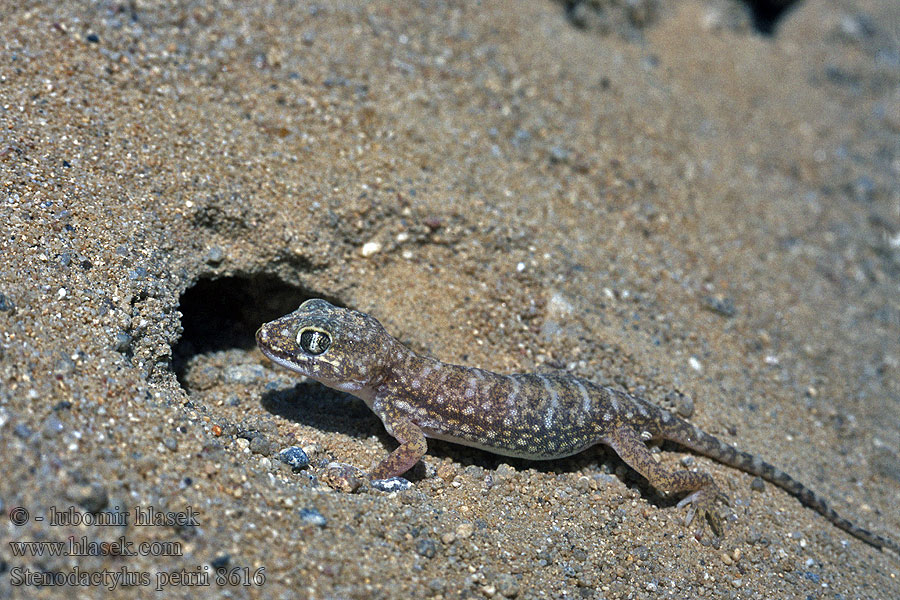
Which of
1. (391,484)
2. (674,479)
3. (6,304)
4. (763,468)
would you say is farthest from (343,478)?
(763,468)

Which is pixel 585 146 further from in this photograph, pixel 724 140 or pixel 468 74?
pixel 724 140

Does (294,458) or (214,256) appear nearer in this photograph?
(294,458)

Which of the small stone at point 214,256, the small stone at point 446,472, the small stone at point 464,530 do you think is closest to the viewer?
the small stone at point 464,530

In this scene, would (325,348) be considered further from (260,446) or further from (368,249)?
(368,249)

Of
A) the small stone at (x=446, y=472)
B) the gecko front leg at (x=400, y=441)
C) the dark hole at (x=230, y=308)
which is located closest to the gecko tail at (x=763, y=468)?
the small stone at (x=446, y=472)

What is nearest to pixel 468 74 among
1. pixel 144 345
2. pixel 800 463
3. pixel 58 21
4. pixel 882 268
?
pixel 58 21

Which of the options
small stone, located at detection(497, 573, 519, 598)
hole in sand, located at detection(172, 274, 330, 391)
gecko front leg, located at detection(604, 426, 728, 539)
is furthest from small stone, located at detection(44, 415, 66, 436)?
gecko front leg, located at detection(604, 426, 728, 539)

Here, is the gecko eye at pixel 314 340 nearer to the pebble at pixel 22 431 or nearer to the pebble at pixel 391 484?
the pebble at pixel 391 484
